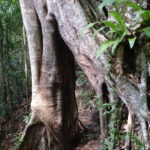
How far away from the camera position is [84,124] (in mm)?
6508

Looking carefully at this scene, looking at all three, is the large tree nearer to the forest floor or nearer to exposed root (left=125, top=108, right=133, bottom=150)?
exposed root (left=125, top=108, right=133, bottom=150)

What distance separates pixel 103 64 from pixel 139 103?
712 millimetres

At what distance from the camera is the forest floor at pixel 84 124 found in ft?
17.0

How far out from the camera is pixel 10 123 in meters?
8.19

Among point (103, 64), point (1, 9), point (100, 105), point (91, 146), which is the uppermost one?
point (1, 9)

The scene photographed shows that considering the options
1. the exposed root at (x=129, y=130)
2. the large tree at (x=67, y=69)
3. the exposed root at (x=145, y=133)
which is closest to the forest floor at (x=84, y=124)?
the large tree at (x=67, y=69)

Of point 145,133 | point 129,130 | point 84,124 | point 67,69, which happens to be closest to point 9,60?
point 84,124

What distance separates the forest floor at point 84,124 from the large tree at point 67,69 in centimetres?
39

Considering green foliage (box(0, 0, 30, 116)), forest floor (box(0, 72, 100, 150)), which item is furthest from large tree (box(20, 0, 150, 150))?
green foliage (box(0, 0, 30, 116))

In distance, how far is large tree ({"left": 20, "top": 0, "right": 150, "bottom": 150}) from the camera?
255 cm

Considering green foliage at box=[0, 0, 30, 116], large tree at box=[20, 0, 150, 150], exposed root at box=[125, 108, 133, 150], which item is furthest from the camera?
green foliage at box=[0, 0, 30, 116]

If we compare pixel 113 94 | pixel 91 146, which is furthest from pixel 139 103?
pixel 91 146

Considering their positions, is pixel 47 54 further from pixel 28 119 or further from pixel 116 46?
pixel 116 46

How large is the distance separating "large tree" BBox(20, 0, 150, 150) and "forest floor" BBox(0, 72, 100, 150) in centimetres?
39
